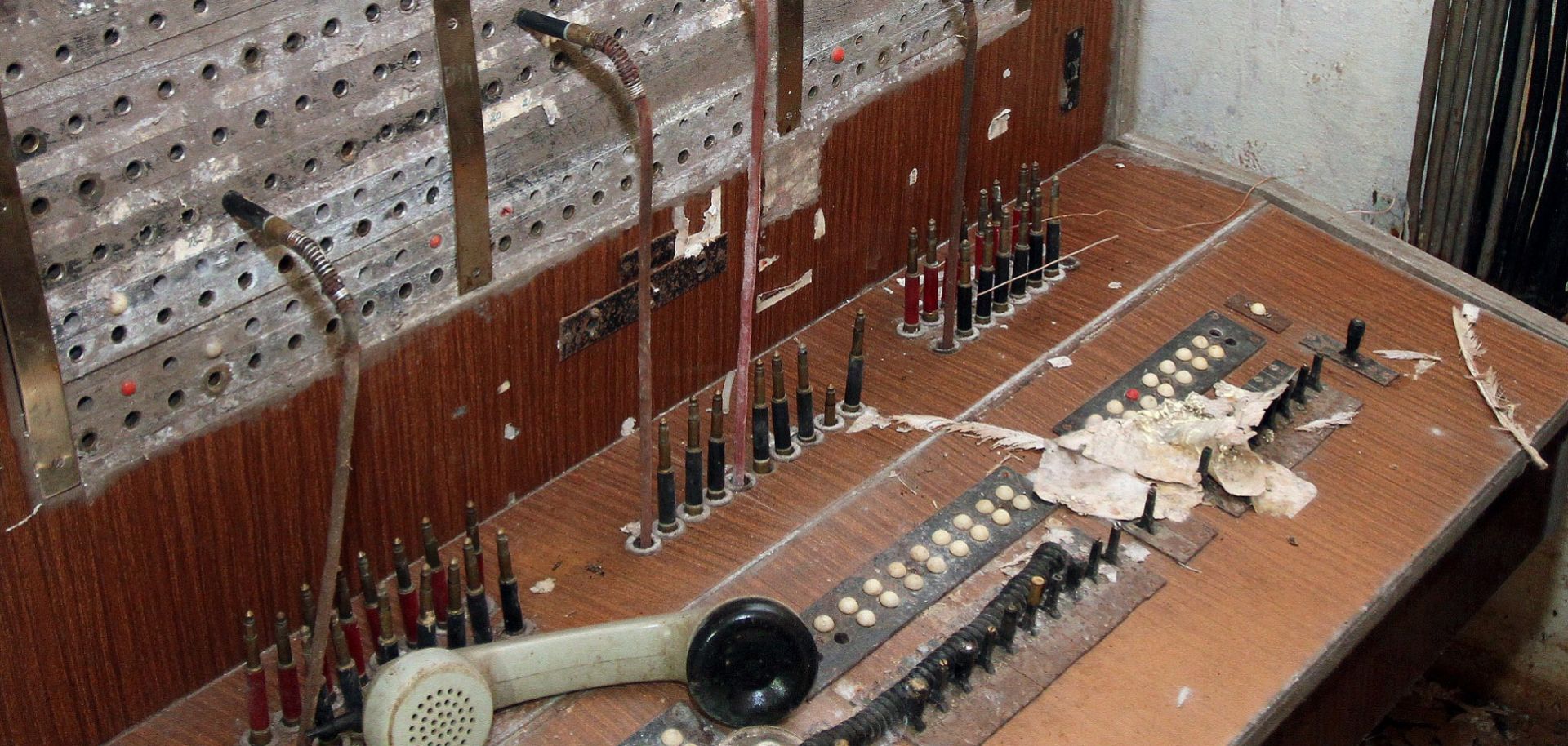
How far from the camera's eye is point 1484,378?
2.39 m

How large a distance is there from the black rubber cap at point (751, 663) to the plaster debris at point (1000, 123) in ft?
3.63

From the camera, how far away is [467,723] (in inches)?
69.3

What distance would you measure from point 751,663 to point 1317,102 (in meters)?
1.60

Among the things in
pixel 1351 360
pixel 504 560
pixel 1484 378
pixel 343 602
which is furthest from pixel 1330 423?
pixel 343 602

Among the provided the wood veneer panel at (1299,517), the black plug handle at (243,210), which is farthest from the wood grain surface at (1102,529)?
the black plug handle at (243,210)

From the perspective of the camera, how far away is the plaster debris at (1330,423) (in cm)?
230

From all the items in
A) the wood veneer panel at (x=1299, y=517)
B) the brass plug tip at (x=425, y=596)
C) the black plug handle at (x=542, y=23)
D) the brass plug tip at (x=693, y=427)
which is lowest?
the wood veneer panel at (x=1299, y=517)

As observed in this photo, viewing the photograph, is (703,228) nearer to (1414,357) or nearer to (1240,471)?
(1240,471)

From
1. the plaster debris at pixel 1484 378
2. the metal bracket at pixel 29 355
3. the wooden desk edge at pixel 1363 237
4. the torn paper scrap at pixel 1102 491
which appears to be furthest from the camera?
the wooden desk edge at pixel 1363 237

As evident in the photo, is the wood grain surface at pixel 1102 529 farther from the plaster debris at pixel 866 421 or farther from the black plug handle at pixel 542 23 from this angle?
the black plug handle at pixel 542 23

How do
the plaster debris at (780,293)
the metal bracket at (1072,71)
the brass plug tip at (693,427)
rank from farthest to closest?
the metal bracket at (1072,71) → the plaster debris at (780,293) → the brass plug tip at (693,427)

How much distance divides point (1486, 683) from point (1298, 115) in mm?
1215

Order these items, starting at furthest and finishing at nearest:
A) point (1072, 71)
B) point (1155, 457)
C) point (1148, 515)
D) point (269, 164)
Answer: point (1072, 71), point (1155, 457), point (1148, 515), point (269, 164)

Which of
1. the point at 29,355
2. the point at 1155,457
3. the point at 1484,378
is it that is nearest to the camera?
the point at 29,355
